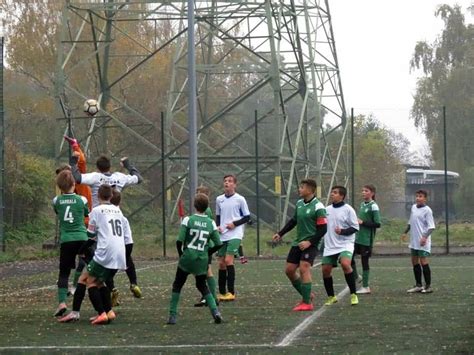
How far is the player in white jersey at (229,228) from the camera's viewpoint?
17453 mm

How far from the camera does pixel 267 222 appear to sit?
38.3 metres

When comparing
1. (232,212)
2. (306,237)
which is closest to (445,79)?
(232,212)

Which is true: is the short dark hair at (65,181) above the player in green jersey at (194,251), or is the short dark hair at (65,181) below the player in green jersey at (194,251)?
above

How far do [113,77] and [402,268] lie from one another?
101 feet

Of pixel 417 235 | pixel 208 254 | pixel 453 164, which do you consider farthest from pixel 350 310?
pixel 453 164

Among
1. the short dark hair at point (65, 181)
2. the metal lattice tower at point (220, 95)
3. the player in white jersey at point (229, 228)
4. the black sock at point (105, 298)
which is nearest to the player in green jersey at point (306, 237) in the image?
the player in white jersey at point (229, 228)

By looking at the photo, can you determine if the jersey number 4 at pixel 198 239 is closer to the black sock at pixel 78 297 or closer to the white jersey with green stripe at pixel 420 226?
the black sock at pixel 78 297

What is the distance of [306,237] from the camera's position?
627 inches

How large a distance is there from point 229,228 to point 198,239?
3446mm

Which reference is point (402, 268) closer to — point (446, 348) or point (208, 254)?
point (208, 254)

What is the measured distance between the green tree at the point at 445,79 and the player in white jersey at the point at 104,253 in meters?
44.0

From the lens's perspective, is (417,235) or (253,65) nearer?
(417,235)

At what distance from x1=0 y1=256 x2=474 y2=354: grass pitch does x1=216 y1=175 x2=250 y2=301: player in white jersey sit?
34 centimetres

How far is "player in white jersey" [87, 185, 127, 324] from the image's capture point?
46.5 feet
